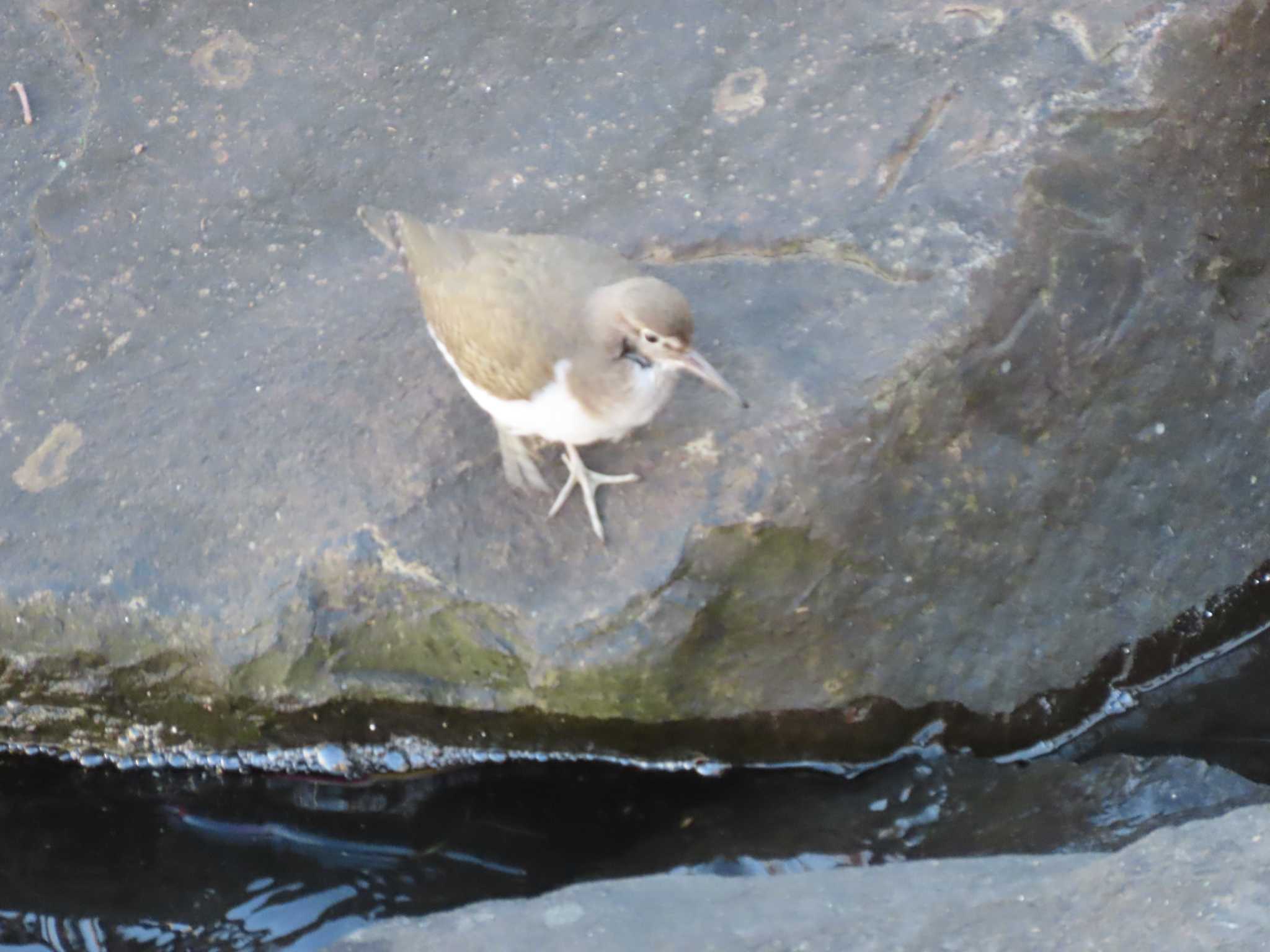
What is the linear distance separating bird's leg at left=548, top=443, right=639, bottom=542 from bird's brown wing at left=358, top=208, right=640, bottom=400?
0.32 meters

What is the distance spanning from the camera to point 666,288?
3650 mm

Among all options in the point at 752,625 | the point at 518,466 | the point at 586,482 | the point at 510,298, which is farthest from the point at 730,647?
the point at 510,298

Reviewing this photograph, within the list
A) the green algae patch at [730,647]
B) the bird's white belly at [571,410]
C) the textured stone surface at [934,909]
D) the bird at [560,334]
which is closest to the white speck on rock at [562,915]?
the textured stone surface at [934,909]

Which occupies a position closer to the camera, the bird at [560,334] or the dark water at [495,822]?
the bird at [560,334]

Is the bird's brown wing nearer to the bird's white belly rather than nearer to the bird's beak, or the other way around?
the bird's white belly

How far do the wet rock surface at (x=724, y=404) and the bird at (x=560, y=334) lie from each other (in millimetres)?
321

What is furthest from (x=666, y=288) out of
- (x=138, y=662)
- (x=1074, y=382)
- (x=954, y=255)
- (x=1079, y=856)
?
(x=138, y=662)

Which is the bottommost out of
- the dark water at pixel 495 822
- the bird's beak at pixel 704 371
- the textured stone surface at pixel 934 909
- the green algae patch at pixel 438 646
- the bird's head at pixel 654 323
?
the dark water at pixel 495 822

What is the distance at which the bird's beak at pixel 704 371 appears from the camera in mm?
3697

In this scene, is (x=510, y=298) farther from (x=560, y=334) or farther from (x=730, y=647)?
(x=730, y=647)

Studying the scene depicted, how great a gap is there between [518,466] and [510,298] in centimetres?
57

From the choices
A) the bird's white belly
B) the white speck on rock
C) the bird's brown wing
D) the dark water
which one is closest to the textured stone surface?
the white speck on rock

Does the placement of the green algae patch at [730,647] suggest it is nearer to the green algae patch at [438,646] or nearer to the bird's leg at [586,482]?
the green algae patch at [438,646]

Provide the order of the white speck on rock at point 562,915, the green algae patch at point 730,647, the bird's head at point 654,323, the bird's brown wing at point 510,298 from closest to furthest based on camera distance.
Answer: the white speck on rock at point 562,915 < the bird's head at point 654,323 < the bird's brown wing at point 510,298 < the green algae patch at point 730,647
